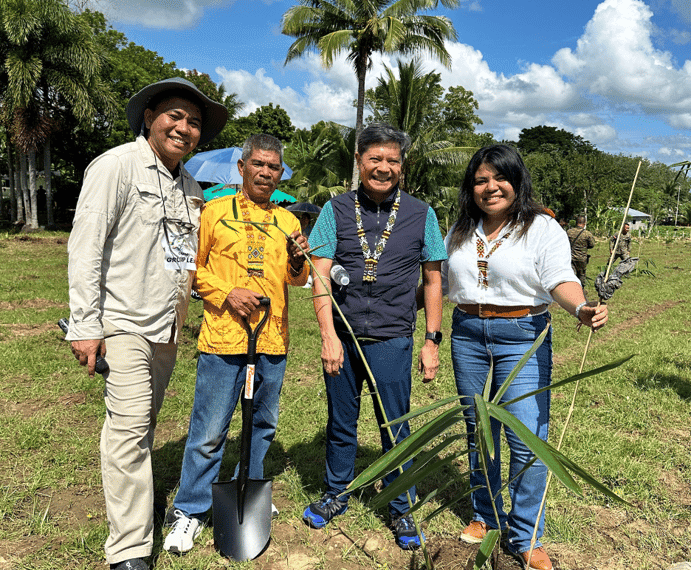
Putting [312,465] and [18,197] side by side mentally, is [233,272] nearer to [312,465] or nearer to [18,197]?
[312,465]

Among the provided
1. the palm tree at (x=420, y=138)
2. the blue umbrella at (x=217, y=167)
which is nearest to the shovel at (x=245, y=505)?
the blue umbrella at (x=217, y=167)

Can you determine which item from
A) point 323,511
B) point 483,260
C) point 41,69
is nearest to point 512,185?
point 483,260

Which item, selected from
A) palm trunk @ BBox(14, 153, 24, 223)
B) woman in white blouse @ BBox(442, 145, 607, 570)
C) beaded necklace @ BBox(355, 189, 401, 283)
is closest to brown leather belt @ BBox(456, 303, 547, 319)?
woman in white blouse @ BBox(442, 145, 607, 570)

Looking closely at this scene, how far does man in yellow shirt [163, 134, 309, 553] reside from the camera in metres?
2.54

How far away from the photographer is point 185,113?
2.38 meters

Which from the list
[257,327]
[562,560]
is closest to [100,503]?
[257,327]

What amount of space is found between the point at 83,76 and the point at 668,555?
79.8ft

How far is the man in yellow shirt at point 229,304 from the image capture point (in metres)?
2.54

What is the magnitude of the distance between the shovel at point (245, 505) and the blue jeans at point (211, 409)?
106 mm

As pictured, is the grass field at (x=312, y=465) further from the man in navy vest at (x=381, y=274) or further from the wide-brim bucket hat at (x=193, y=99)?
the wide-brim bucket hat at (x=193, y=99)

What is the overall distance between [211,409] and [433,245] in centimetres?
135

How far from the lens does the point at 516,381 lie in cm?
239

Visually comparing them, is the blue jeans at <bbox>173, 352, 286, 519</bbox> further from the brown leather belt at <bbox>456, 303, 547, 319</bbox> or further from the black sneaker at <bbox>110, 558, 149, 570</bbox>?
the brown leather belt at <bbox>456, 303, 547, 319</bbox>

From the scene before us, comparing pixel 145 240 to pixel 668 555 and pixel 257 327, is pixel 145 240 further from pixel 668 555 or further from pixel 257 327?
pixel 668 555
